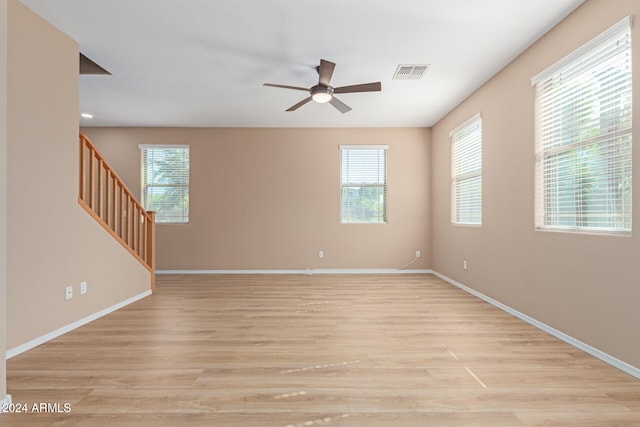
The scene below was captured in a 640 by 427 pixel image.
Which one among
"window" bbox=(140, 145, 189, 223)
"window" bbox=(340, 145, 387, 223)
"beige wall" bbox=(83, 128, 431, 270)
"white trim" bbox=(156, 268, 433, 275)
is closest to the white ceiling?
"beige wall" bbox=(83, 128, 431, 270)

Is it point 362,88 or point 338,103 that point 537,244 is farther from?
point 338,103

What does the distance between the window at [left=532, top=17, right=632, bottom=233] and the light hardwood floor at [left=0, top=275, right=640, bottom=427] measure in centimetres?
110

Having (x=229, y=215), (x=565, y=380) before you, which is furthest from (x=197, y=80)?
(x=565, y=380)

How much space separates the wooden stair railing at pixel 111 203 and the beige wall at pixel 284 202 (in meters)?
1.32

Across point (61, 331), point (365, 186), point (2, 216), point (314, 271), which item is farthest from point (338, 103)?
point (61, 331)

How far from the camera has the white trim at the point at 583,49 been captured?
2.15 meters

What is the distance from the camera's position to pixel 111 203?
4.12m

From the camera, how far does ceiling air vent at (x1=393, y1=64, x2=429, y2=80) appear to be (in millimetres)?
3539

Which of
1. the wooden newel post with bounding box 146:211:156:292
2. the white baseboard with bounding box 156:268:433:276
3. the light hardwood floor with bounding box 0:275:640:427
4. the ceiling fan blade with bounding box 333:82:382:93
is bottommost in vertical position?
the white baseboard with bounding box 156:268:433:276

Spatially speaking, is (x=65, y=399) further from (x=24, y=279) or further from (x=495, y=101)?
(x=495, y=101)

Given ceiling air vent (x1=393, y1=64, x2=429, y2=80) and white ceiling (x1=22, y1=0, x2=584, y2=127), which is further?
ceiling air vent (x1=393, y1=64, x2=429, y2=80)

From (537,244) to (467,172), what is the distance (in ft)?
6.02

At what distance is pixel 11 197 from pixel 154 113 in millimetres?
3186

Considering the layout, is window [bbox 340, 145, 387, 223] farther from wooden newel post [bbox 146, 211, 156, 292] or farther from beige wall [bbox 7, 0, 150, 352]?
beige wall [bbox 7, 0, 150, 352]
